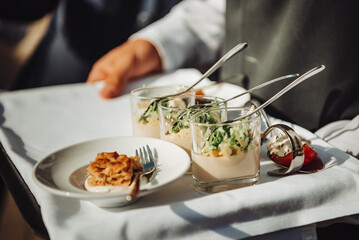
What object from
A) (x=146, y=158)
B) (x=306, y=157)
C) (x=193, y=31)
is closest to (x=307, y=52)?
(x=306, y=157)

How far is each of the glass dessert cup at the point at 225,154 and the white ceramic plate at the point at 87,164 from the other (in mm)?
23

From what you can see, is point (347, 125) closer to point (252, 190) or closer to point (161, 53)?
point (252, 190)

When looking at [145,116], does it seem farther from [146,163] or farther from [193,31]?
[193,31]

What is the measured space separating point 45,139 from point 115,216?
35 cm

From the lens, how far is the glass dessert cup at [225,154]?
0.43 m

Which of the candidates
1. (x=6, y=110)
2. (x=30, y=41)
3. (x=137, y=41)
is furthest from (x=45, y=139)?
(x=30, y=41)

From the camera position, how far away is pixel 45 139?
0.70 metres

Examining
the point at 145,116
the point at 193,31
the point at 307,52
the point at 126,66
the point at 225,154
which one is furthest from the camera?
the point at 193,31

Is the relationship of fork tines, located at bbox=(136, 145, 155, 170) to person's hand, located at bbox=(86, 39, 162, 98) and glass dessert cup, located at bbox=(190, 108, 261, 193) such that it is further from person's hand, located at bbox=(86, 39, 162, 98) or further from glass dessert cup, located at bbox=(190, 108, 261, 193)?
person's hand, located at bbox=(86, 39, 162, 98)

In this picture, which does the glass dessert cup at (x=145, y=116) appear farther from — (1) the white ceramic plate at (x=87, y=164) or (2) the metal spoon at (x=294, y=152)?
(2) the metal spoon at (x=294, y=152)

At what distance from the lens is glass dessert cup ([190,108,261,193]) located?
43 cm

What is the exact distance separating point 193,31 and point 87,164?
34.7 inches

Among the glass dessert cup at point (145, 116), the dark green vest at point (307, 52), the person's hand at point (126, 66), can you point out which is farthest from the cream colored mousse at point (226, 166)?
the person's hand at point (126, 66)

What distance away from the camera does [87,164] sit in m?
0.49
